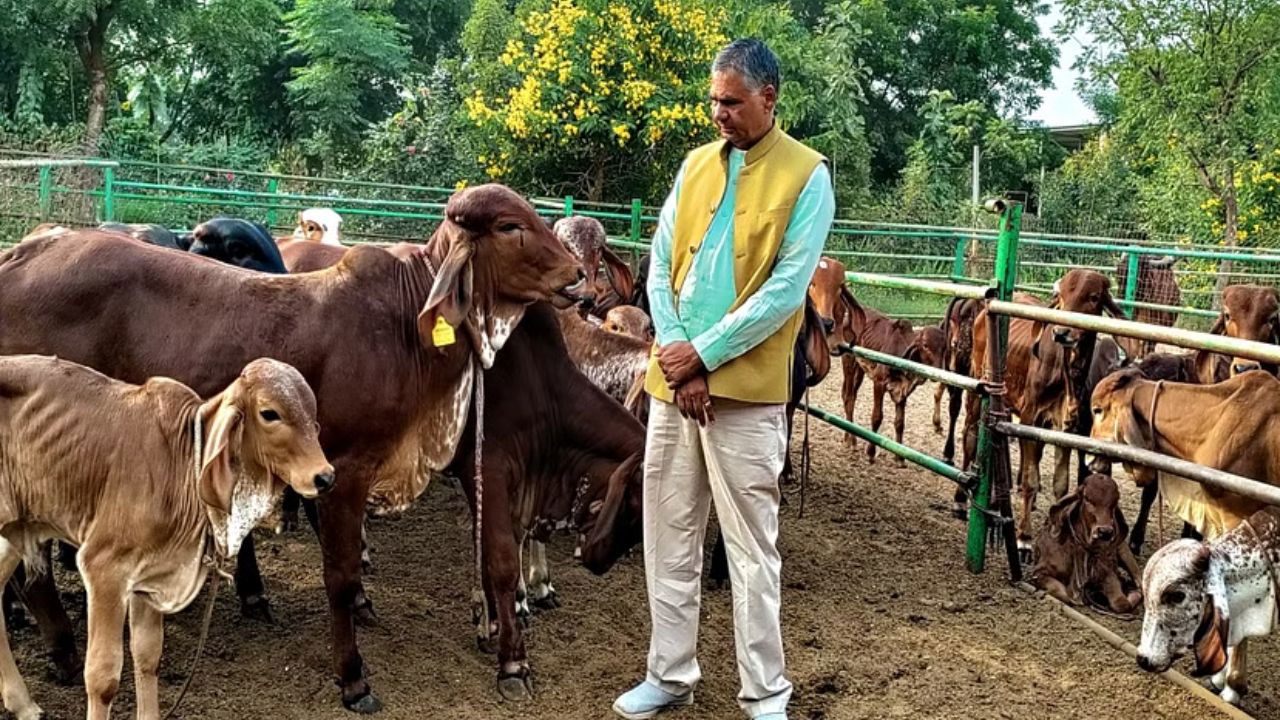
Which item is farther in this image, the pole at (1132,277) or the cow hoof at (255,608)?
the pole at (1132,277)

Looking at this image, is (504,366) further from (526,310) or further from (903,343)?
(903,343)

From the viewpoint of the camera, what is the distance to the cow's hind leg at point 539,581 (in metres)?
5.53

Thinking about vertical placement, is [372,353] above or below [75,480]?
above

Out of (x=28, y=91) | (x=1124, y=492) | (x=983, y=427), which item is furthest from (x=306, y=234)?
(x=28, y=91)

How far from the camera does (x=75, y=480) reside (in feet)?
11.8

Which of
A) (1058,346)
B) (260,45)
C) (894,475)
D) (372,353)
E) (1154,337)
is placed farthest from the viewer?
(260,45)

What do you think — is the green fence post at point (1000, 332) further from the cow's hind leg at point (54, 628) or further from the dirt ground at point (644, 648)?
the cow's hind leg at point (54, 628)

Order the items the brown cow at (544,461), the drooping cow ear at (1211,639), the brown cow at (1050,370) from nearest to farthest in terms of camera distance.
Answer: the drooping cow ear at (1211,639), the brown cow at (544,461), the brown cow at (1050,370)

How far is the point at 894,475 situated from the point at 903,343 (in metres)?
1.32

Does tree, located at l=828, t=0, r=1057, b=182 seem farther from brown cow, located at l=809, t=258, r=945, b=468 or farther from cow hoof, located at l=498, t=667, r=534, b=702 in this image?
cow hoof, located at l=498, t=667, r=534, b=702

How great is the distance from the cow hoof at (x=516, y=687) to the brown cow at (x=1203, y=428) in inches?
113

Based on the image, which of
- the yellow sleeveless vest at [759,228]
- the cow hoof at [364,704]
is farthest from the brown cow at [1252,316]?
the cow hoof at [364,704]

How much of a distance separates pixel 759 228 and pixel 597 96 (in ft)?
39.1

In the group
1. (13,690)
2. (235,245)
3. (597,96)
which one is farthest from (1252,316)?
(597,96)
